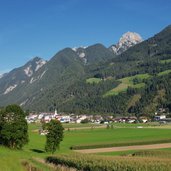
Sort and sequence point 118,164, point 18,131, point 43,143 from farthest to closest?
point 43,143 < point 18,131 < point 118,164

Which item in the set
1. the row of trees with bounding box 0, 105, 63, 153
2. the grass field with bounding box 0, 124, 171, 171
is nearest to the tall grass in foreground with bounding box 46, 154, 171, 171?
the grass field with bounding box 0, 124, 171, 171

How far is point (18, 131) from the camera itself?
82.8 meters

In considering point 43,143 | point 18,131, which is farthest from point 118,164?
point 43,143

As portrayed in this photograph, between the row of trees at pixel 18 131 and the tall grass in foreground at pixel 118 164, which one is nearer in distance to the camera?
the tall grass in foreground at pixel 118 164

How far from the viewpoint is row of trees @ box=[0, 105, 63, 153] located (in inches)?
3172

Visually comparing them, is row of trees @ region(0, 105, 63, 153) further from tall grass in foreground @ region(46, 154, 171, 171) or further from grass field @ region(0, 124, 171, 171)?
tall grass in foreground @ region(46, 154, 171, 171)

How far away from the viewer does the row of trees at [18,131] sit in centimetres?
8056

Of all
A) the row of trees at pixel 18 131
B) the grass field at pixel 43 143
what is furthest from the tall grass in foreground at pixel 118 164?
the row of trees at pixel 18 131

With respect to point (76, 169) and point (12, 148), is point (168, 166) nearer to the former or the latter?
point (76, 169)

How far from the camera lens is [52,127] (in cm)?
8119

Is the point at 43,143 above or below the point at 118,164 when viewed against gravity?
below

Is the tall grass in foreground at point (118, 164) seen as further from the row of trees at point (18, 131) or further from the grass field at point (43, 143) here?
the row of trees at point (18, 131)

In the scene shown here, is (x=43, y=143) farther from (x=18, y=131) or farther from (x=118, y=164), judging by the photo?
(x=118, y=164)

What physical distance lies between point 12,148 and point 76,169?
3875 cm
